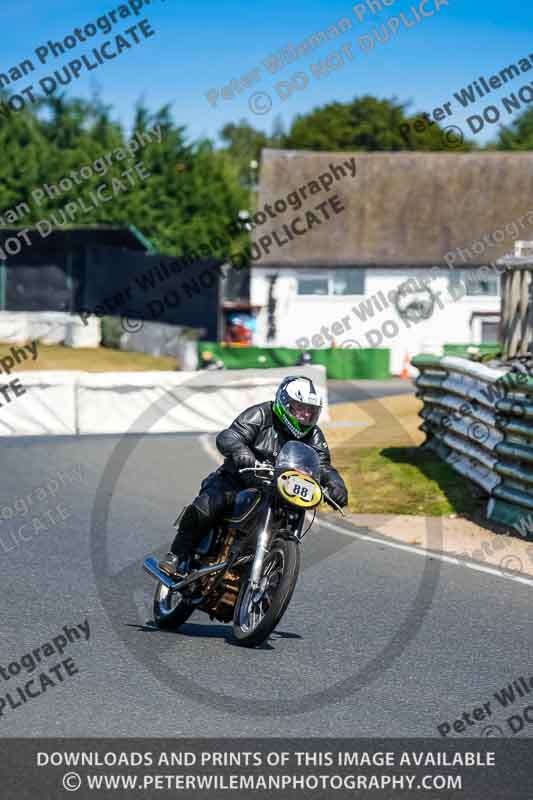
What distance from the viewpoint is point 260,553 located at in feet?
24.8

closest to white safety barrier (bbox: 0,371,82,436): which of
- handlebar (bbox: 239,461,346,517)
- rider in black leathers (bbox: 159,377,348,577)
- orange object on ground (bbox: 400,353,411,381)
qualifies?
rider in black leathers (bbox: 159,377,348,577)

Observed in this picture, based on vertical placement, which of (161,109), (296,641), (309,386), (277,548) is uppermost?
(161,109)

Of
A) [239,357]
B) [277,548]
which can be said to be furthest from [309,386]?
[239,357]

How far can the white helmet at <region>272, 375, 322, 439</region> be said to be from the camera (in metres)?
8.03

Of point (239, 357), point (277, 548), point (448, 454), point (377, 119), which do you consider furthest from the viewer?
point (377, 119)

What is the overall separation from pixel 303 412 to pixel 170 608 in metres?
1.58

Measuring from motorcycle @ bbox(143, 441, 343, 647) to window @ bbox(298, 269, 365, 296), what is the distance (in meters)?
43.7

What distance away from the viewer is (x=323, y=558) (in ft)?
37.6

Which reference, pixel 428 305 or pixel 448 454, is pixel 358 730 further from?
pixel 428 305

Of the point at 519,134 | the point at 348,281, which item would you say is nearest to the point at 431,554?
the point at 348,281

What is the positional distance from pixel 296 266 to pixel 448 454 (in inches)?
1382

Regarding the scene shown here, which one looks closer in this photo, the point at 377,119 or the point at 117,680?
the point at 117,680

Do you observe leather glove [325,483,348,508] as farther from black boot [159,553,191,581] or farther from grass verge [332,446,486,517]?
grass verge [332,446,486,517]

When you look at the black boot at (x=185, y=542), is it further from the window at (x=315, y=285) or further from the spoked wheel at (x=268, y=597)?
the window at (x=315, y=285)
